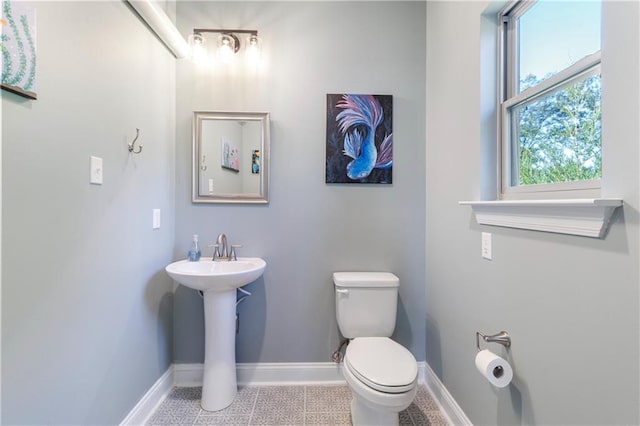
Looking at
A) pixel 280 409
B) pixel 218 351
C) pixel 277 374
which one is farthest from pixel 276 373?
pixel 218 351

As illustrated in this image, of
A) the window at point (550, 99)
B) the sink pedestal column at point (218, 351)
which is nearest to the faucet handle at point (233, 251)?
the sink pedestal column at point (218, 351)

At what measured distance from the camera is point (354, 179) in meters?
1.80

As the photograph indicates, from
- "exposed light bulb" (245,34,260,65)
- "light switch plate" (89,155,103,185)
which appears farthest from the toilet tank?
"exposed light bulb" (245,34,260,65)

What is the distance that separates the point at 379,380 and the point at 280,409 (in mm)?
752

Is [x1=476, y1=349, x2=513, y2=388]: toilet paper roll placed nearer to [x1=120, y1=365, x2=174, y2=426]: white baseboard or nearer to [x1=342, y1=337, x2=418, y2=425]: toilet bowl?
[x1=342, y1=337, x2=418, y2=425]: toilet bowl

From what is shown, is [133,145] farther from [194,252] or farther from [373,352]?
[373,352]

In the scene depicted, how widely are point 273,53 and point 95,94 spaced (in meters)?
1.06

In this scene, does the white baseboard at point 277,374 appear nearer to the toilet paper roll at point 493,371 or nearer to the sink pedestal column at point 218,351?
the sink pedestal column at point 218,351

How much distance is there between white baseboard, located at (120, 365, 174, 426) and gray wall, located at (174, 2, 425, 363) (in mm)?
132

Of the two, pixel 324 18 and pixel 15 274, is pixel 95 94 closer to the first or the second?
pixel 15 274

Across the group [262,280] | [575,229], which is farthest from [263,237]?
[575,229]

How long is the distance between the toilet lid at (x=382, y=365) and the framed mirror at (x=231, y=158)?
1.04 metres

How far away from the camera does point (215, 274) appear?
139cm

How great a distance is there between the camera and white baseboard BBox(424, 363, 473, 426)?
1375 millimetres
